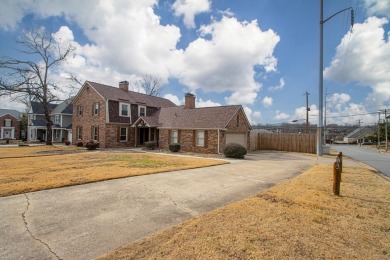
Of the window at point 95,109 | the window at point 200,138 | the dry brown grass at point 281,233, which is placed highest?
the window at point 95,109

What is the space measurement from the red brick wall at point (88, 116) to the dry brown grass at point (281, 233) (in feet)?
76.2

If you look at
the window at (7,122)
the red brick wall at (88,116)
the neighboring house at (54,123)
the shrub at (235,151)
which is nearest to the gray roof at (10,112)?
the window at (7,122)

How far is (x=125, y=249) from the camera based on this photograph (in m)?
3.59

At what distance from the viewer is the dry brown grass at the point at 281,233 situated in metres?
3.44

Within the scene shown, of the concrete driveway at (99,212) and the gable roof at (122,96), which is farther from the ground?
the gable roof at (122,96)

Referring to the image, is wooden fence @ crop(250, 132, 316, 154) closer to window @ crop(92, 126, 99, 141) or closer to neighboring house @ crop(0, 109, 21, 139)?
window @ crop(92, 126, 99, 141)

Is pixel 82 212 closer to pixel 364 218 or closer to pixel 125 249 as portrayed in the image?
pixel 125 249

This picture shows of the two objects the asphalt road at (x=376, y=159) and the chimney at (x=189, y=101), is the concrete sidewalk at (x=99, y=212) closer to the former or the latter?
the asphalt road at (x=376, y=159)

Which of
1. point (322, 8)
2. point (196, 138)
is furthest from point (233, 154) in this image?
point (322, 8)

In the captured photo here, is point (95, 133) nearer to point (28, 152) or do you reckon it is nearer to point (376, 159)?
point (28, 152)

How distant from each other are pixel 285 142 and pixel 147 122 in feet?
55.0

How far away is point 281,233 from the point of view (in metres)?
4.14

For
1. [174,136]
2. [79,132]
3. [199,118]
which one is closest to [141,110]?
[174,136]

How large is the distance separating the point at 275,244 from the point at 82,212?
14.3 feet
